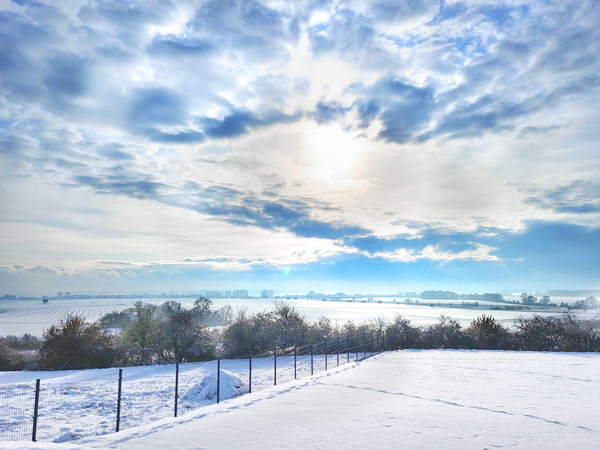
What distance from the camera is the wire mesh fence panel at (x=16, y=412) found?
1116 cm

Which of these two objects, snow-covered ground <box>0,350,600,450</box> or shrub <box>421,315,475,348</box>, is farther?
shrub <box>421,315,475,348</box>

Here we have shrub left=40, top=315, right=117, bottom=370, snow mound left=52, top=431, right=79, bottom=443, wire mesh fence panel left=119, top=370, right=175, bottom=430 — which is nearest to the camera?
snow mound left=52, top=431, right=79, bottom=443

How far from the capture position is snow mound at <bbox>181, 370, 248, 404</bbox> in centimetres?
1460

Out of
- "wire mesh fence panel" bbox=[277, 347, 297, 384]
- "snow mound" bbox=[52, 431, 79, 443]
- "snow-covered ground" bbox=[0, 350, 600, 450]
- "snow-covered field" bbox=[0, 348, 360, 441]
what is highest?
"snow-covered ground" bbox=[0, 350, 600, 450]

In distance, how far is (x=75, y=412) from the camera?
44.4ft

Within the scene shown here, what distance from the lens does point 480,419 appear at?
8.59 m

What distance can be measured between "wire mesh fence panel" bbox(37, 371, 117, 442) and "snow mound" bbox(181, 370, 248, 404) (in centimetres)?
279

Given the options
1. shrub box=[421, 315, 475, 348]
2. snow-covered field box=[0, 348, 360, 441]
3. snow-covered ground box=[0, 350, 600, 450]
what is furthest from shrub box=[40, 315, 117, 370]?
shrub box=[421, 315, 475, 348]

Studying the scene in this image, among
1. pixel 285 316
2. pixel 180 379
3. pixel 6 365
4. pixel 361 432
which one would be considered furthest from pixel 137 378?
pixel 361 432

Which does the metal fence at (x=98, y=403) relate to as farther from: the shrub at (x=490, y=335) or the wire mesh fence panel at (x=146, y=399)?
the shrub at (x=490, y=335)

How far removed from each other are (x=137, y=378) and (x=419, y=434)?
20.9 meters

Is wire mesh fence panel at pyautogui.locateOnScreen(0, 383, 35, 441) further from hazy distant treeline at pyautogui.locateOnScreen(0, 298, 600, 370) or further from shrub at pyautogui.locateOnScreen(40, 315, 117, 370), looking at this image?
hazy distant treeline at pyautogui.locateOnScreen(0, 298, 600, 370)

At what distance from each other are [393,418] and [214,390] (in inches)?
334

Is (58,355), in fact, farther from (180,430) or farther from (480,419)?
(480,419)
